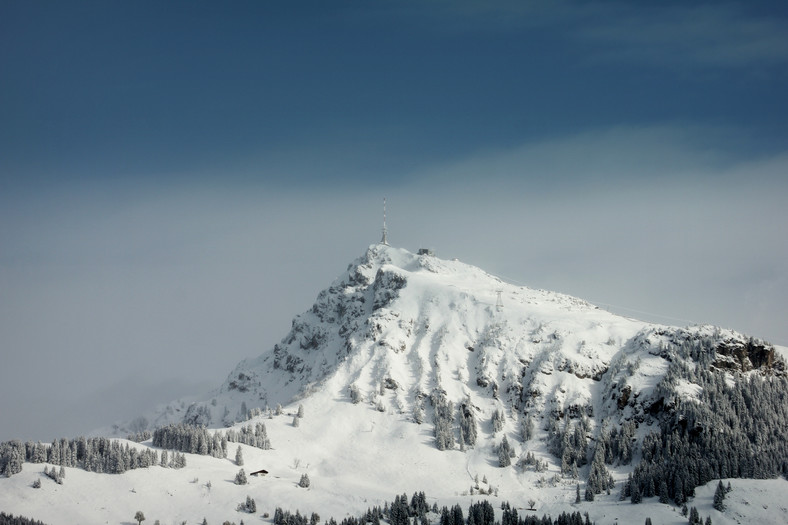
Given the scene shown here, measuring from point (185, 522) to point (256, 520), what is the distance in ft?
62.7

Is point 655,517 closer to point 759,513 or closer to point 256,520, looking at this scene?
point 759,513

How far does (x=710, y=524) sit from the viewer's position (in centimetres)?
18612

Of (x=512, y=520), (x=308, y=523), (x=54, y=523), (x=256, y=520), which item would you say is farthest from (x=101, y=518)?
(x=512, y=520)

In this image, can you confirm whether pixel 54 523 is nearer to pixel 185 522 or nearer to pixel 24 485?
pixel 24 485

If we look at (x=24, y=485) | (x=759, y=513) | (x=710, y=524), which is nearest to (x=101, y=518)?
(x=24, y=485)

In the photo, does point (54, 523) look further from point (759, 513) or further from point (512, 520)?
point (759, 513)

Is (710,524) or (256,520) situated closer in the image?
(710,524)

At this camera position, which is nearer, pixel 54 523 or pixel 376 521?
pixel 54 523

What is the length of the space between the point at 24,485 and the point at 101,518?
24829mm

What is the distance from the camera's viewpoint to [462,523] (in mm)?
198000

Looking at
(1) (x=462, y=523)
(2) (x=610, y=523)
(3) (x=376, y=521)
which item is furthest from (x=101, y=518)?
(2) (x=610, y=523)

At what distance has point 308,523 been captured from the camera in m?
199

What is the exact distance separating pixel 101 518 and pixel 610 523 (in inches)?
5417

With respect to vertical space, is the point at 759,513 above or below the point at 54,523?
above
